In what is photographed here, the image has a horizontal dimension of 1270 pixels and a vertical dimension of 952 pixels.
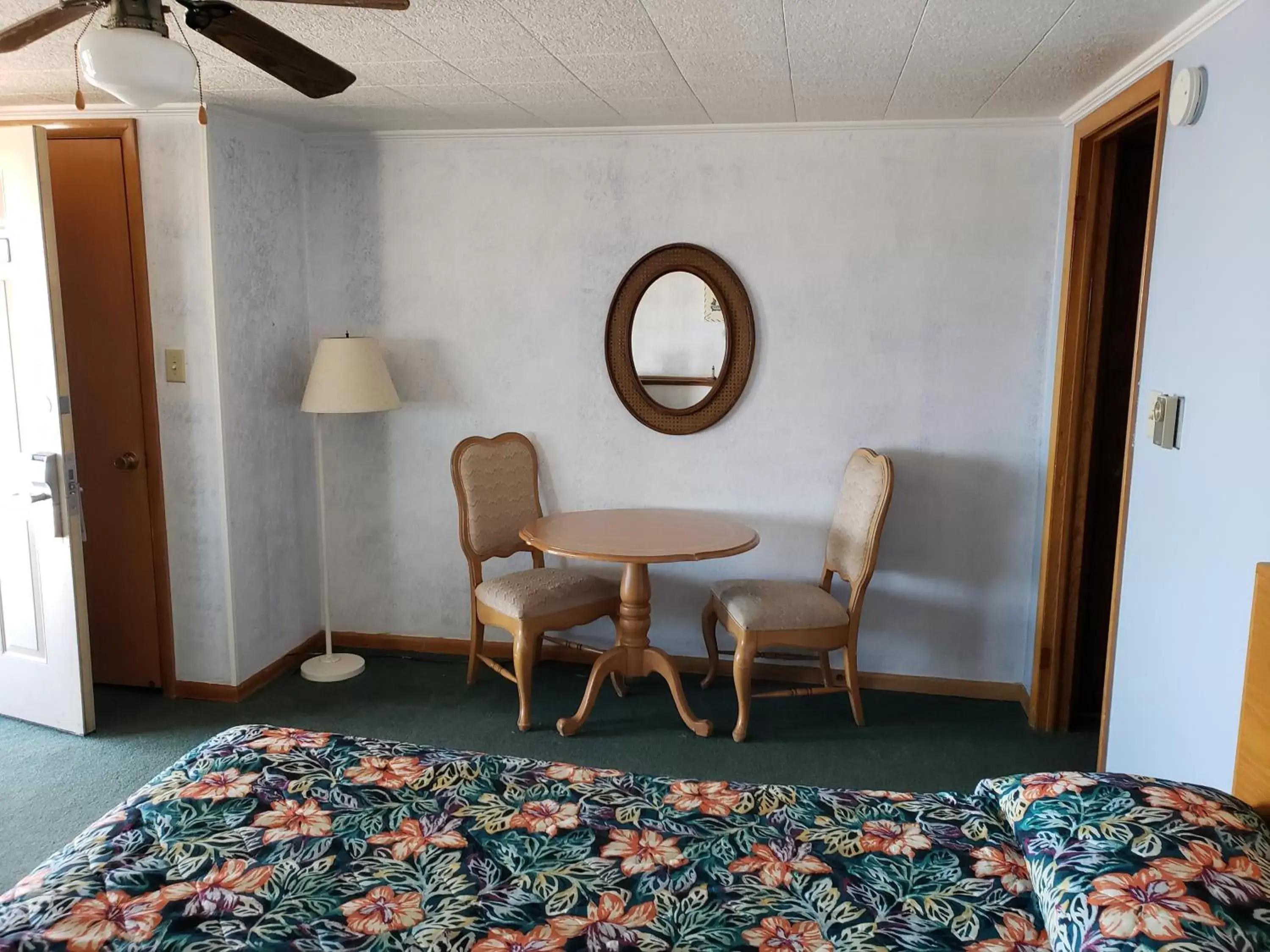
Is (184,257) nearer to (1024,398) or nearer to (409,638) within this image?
(409,638)

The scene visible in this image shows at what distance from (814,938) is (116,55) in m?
1.81

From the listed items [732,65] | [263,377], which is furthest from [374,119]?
[732,65]

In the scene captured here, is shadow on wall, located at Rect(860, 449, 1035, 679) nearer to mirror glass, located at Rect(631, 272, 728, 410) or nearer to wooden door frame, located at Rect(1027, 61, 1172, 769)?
wooden door frame, located at Rect(1027, 61, 1172, 769)

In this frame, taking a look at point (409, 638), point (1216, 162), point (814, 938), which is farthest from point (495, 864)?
point (409, 638)

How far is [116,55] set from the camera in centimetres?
152

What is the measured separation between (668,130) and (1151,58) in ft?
5.67

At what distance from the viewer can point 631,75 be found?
9.23 ft

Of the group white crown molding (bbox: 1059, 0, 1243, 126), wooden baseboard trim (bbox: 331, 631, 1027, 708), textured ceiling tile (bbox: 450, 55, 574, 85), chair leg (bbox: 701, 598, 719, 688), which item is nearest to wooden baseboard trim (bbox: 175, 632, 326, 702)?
wooden baseboard trim (bbox: 331, 631, 1027, 708)

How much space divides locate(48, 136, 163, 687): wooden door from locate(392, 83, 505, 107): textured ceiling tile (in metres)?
1.17

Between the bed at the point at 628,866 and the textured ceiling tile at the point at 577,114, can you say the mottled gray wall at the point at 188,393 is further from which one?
the bed at the point at 628,866

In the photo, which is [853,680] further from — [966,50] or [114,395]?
[114,395]

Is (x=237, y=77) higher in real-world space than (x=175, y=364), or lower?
higher

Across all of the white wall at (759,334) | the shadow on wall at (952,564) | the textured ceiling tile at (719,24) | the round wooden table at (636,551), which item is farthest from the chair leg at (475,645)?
the textured ceiling tile at (719,24)

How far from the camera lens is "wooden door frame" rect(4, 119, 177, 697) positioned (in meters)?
3.36
